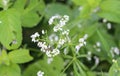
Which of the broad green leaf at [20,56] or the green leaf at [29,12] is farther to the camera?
the green leaf at [29,12]

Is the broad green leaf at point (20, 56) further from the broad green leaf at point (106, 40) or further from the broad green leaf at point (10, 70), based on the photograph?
the broad green leaf at point (106, 40)

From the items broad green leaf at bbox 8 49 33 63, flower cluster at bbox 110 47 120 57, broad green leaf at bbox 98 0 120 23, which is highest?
broad green leaf at bbox 98 0 120 23

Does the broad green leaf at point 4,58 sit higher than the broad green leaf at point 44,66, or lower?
higher

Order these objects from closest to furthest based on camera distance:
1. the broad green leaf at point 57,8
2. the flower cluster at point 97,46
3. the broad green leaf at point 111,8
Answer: the broad green leaf at point 111,8
the flower cluster at point 97,46
the broad green leaf at point 57,8

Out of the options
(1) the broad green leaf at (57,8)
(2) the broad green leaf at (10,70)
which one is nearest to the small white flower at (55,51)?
(2) the broad green leaf at (10,70)

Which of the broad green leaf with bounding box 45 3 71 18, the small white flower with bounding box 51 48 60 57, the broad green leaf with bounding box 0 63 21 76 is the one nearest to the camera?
the small white flower with bounding box 51 48 60 57

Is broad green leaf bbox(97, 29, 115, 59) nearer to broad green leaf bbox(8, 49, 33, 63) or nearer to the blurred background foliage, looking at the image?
the blurred background foliage

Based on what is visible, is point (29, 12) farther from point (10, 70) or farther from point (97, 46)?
point (97, 46)

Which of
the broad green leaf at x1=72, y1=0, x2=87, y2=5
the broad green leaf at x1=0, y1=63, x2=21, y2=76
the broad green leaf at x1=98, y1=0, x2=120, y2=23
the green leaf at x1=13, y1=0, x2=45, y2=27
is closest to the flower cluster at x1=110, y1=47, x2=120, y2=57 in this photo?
the broad green leaf at x1=98, y1=0, x2=120, y2=23
